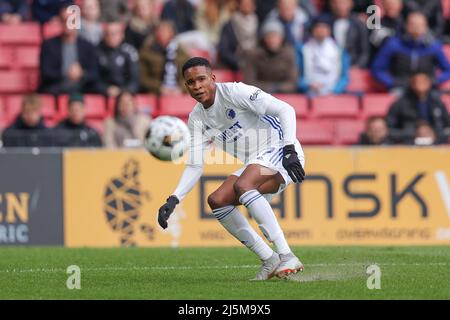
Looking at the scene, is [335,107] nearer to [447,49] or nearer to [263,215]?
[447,49]

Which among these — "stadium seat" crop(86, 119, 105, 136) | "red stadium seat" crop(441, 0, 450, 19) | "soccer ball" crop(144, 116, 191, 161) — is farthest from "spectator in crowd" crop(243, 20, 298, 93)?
"soccer ball" crop(144, 116, 191, 161)

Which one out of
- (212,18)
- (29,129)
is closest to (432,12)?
(212,18)

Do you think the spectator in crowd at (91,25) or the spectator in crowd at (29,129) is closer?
the spectator in crowd at (29,129)

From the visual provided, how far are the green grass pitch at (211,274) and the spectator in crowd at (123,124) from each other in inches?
117

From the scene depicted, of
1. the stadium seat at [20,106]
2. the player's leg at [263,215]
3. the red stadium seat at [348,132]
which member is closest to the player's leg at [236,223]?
the player's leg at [263,215]

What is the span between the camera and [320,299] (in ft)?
29.6

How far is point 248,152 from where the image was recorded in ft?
36.0

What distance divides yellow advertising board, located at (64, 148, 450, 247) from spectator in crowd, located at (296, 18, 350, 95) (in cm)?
308

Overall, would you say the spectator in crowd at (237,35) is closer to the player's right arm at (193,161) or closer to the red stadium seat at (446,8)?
the red stadium seat at (446,8)

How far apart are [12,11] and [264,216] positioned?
10.7m

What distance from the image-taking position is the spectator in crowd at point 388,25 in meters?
20.7

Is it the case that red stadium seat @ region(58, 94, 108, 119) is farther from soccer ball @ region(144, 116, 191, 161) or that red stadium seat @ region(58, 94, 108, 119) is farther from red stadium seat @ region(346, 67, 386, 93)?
red stadium seat @ region(346, 67, 386, 93)

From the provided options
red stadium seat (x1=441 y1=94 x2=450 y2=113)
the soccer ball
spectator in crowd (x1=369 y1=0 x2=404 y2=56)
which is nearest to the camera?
the soccer ball

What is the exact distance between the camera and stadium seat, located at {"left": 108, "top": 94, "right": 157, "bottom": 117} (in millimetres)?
18750
